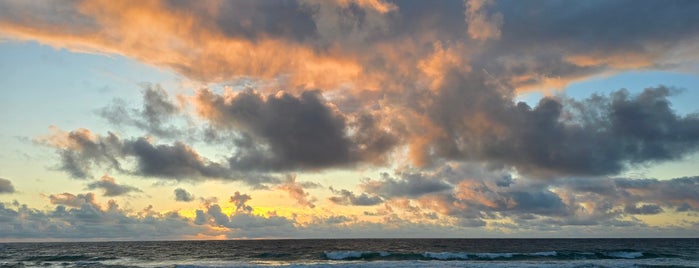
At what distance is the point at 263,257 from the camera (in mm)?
70938

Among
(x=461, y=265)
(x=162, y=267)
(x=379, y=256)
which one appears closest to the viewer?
(x=461, y=265)

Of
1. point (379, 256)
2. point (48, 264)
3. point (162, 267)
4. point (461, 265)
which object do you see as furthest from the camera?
point (379, 256)

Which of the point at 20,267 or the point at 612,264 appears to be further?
the point at 20,267

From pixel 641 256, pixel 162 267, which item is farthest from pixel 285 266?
pixel 641 256

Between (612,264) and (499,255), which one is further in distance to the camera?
(499,255)

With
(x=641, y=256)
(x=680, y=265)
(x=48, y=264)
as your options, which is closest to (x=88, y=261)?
(x=48, y=264)

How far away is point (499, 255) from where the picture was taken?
71812 mm

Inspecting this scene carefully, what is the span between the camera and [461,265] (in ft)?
174

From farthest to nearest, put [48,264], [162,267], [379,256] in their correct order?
[379,256], [48,264], [162,267]

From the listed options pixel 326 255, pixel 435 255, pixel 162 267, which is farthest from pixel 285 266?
pixel 435 255

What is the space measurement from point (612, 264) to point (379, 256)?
29.2 metres

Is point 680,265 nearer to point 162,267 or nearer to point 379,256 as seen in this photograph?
point 379,256

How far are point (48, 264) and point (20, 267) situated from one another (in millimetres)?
4471

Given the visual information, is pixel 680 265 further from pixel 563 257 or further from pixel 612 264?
pixel 563 257
